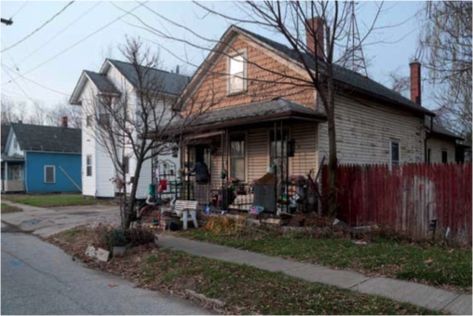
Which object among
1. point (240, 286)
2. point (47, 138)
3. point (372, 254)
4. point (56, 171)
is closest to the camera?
point (240, 286)

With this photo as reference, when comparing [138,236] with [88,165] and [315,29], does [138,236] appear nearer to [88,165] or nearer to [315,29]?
[315,29]

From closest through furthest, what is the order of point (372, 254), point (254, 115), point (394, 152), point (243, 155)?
1. point (372, 254)
2. point (254, 115)
3. point (243, 155)
4. point (394, 152)

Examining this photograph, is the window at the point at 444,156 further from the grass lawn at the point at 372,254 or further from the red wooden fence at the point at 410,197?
the grass lawn at the point at 372,254

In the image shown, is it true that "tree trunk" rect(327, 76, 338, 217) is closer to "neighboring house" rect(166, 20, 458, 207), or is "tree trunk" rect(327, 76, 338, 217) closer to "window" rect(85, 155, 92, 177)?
"neighboring house" rect(166, 20, 458, 207)

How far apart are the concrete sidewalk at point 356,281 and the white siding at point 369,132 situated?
5896 millimetres

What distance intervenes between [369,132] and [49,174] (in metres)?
29.2

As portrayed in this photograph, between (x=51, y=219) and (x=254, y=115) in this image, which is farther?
(x=51, y=219)

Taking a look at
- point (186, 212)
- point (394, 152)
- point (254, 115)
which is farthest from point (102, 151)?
point (394, 152)

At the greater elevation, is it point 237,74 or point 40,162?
point 237,74

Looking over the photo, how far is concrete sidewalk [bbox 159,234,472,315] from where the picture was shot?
5.68 m

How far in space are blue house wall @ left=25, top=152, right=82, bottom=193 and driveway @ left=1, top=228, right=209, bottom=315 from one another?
2869 centimetres

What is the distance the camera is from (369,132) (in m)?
16.2

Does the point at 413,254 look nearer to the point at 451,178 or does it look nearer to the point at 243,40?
the point at 451,178

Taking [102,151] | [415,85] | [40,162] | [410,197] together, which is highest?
[415,85]
